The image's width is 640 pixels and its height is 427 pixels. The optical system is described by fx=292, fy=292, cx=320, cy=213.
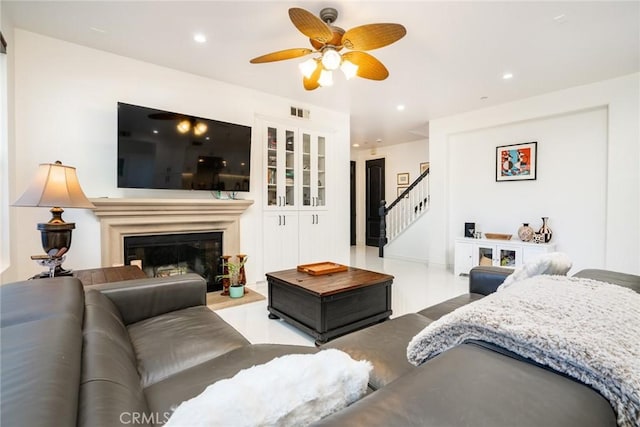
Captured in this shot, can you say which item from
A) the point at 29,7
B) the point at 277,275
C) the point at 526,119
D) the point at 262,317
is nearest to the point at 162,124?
the point at 29,7

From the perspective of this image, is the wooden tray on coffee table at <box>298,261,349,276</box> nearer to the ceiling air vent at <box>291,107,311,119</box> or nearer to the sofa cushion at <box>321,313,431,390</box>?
the sofa cushion at <box>321,313,431,390</box>

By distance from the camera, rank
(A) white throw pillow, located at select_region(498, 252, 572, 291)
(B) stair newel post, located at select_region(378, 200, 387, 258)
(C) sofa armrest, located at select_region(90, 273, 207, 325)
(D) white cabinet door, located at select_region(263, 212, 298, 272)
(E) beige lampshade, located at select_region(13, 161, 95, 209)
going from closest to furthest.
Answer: (A) white throw pillow, located at select_region(498, 252, 572, 291) < (C) sofa armrest, located at select_region(90, 273, 207, 325) < (E) beige lampshade, located at select_region(13, 161, 95, 209) < (D) white cabinet door, located at select_region(263, 212, 298, 272) < (B) stair newel post, located at select_region(378, 200, 387, 258)

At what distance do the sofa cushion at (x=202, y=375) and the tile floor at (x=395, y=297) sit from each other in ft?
3.54

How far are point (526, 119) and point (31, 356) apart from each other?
5443 mm

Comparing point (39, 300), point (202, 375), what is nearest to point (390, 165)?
point (202, 375)

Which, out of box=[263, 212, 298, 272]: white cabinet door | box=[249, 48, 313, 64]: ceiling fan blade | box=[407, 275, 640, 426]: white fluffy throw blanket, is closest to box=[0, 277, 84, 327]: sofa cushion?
box=[407, 275, 640, 426]: white fluffy throw blanket

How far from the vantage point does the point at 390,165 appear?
772 centimetres

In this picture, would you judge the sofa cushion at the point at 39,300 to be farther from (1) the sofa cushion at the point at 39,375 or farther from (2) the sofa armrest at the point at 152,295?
(2) the sofa armrest at the point at 152,295

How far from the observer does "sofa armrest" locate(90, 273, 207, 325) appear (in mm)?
1670

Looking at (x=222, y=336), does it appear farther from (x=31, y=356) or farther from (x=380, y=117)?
(x=380, y=117)

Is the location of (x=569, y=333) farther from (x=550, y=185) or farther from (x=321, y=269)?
(x=550, y=185)

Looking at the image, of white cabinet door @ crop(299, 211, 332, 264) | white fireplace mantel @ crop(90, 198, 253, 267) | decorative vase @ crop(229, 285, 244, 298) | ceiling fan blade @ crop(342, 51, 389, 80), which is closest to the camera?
ceiling fan blade @ crop(342, 51, 389, 80)

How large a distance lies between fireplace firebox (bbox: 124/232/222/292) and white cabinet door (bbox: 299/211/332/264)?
126cm

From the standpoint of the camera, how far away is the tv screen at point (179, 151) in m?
2.94
